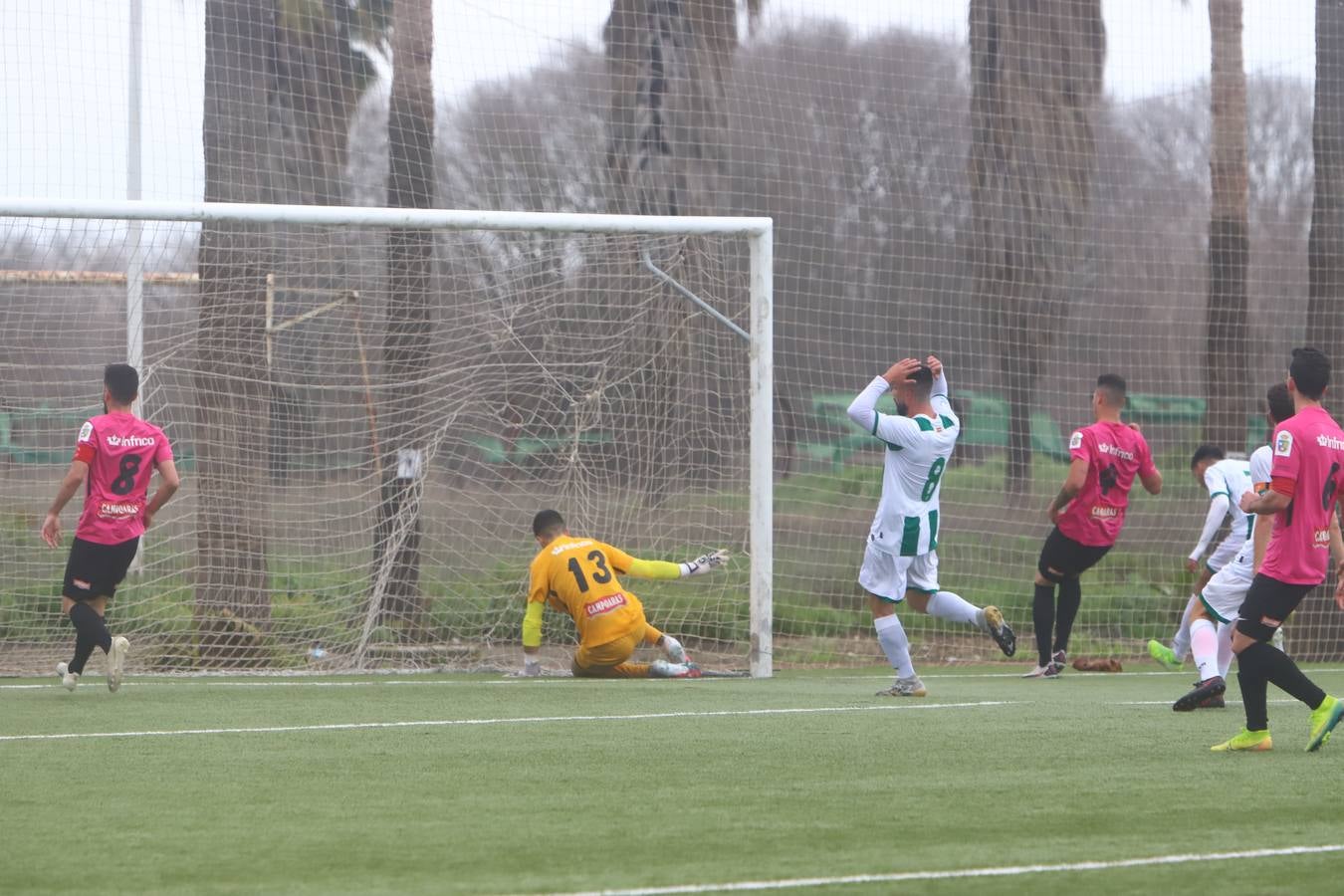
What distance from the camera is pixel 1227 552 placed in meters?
12.0

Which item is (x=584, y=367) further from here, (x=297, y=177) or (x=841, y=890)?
(x=841, y=890)

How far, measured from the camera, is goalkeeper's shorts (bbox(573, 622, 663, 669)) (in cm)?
1137

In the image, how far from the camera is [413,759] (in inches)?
262

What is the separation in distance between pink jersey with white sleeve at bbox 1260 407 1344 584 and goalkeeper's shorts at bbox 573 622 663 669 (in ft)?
17.7

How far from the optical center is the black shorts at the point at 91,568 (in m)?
9.75

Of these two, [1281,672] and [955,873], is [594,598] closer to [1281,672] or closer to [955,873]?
[1281,672]

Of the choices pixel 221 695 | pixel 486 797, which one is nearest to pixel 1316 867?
pixel 486 797

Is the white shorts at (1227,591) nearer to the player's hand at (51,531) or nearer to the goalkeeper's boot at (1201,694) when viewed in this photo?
the goalkeeper's boot at (1201,694)

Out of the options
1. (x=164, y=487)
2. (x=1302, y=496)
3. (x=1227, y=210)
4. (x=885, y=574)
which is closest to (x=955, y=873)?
(x=1302, y=496)

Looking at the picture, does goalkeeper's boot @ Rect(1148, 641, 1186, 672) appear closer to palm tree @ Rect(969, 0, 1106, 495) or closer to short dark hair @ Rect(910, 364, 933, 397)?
short dark hair @ Rect(910, 364, 933, 397)

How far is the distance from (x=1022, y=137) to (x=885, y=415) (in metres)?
9.19

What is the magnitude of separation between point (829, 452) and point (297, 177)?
5.76 meters

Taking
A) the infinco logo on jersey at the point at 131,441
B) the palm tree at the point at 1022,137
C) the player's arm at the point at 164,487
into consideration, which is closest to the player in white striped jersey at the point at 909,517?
the player's arm at the point at 164,487

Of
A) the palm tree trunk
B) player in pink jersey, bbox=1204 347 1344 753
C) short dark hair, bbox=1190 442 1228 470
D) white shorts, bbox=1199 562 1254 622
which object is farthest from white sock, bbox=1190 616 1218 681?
the palm tree trunk
